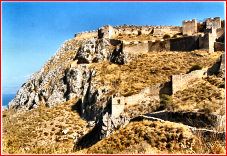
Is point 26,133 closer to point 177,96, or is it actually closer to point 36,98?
point 36,98

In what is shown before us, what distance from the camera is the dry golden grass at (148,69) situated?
1196 inches

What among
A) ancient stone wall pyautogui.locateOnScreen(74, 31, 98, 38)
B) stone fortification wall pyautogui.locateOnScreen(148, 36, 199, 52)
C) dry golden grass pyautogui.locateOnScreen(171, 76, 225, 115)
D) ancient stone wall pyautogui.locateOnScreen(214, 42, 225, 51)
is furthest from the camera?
ancient stone wall pyautogui.locateOnScreen(74, 31, 98, 38)

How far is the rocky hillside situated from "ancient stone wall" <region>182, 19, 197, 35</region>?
9.23 meters

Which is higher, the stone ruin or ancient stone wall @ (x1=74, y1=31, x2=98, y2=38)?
ancient stone wall @ (x1=74, y1=31, x2=98, y2=38)

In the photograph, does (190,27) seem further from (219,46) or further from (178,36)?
(219,46)

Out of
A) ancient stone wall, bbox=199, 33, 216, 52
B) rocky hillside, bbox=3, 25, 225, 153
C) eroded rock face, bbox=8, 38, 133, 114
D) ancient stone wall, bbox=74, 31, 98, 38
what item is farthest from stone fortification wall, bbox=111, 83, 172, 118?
ancient stone wall, bbox=74, 31, 98, 38

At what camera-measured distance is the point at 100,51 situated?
3984 cm

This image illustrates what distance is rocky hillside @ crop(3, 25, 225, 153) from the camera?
15254 millimetres

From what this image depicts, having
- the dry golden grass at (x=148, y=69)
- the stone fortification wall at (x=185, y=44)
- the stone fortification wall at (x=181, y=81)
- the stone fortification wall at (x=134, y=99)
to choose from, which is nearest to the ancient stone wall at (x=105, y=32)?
the dry golden grass at (x=148, y=69)

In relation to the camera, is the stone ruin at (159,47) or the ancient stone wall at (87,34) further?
the ancient stone wall at (87,34)

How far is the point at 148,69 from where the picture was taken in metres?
33.3

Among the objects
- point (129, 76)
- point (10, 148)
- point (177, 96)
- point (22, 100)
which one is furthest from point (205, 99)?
point (22, 100)

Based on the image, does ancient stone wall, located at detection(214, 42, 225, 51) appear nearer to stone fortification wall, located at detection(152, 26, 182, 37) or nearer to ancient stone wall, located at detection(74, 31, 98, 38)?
stone fortification wall, located at detection(152, 26, 182, 37)

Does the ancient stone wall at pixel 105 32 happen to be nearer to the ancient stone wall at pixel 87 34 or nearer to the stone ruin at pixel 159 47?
the stone ruin at pixel 159 47
